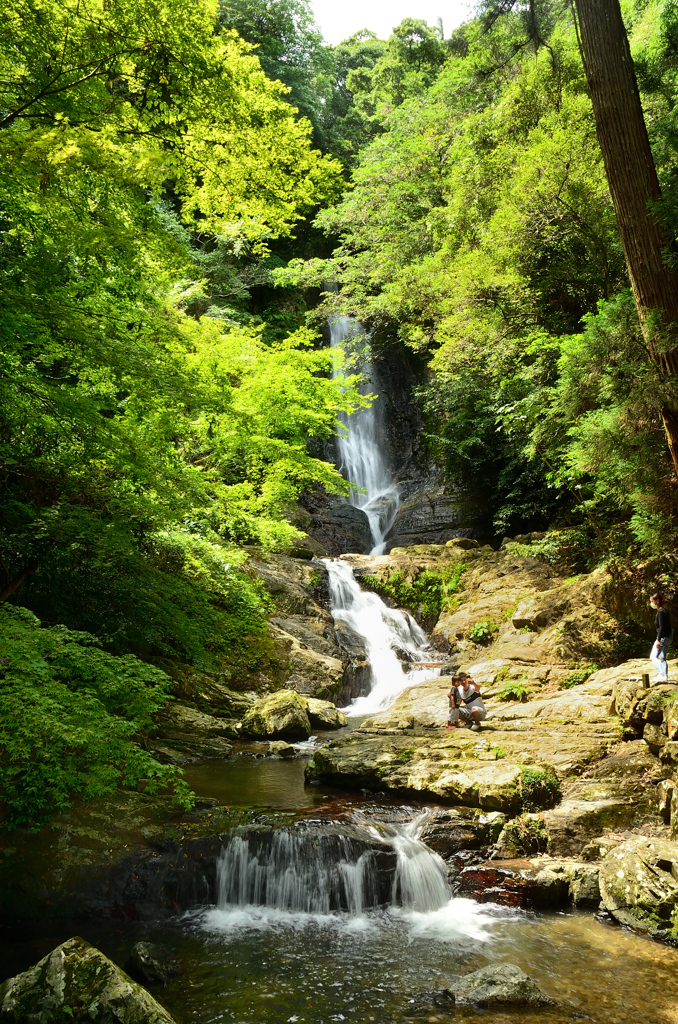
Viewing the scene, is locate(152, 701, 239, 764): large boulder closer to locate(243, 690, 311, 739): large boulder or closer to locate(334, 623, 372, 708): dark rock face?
locate(243, 690, 311, 739): large boulder

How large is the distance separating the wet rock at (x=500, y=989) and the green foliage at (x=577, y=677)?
6160 millimetres

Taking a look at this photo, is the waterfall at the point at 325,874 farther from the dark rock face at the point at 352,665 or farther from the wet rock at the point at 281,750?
the dark rock face at the point at 352,665

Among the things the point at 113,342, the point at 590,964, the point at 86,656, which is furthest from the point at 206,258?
the point at 590,964

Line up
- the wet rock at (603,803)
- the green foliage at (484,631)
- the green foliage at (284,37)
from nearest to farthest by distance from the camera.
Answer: the wet rock at (603,803) → the green foliage at (484,631) → the green foliage at (284,37)

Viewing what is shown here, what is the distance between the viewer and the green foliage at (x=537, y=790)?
20.4 ft

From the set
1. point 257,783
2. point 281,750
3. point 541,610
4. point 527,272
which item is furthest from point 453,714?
point 527,272

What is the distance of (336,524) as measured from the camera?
2027 centimetres

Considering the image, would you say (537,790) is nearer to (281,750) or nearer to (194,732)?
(281,750)

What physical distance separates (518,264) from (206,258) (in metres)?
12.5

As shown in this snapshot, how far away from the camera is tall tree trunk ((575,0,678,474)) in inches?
244

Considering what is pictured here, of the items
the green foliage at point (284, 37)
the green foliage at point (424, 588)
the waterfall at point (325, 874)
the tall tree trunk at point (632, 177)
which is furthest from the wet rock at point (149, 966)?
the green foliage at point (284, 37)

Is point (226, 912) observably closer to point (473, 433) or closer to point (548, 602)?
point (548, 602)

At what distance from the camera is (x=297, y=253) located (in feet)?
85.5

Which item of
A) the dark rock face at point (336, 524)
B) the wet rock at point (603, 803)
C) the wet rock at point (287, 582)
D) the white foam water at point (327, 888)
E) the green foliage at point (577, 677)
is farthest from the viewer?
the dark rock face at point (336, 524)
